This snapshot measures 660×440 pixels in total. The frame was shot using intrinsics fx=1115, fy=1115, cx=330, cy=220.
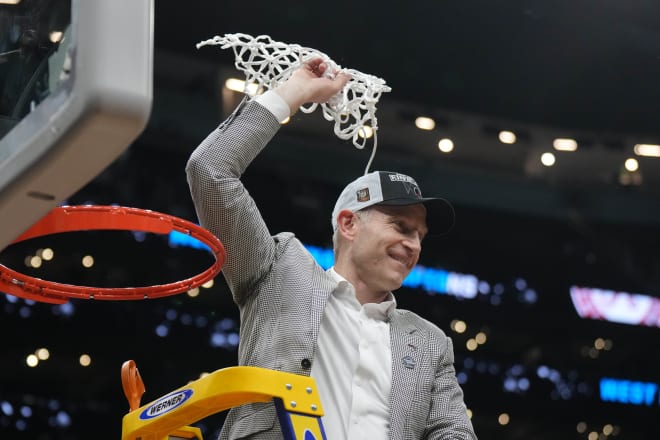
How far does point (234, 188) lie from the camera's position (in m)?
2.49

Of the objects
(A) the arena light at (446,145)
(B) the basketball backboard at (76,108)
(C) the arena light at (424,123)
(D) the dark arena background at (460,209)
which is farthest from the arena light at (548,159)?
(B) the basketball backboard at (76,108)

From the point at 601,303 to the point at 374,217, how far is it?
31.2ft

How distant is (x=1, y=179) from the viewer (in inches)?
57.3

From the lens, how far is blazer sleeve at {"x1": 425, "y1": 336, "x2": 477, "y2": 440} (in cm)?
261

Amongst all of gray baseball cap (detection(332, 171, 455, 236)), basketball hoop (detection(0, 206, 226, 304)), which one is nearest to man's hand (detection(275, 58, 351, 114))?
gray baseball cap (detection(332, 171, 455, 236))

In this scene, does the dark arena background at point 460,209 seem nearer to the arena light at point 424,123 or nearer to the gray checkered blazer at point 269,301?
the arena light at point 424,123

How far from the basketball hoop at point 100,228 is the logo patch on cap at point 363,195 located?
1.79 ft

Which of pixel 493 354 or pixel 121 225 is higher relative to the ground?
→ pixel 121 225

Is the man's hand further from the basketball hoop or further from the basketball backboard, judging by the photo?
the basketball backboard

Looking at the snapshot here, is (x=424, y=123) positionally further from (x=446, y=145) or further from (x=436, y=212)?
(x=436, y=212)

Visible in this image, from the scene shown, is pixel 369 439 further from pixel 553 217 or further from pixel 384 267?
pixel 553 217

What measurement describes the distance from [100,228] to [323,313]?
567 mm

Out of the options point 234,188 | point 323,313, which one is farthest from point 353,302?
point 234,188

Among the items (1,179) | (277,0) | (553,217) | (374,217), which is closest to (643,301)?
(553,217)
